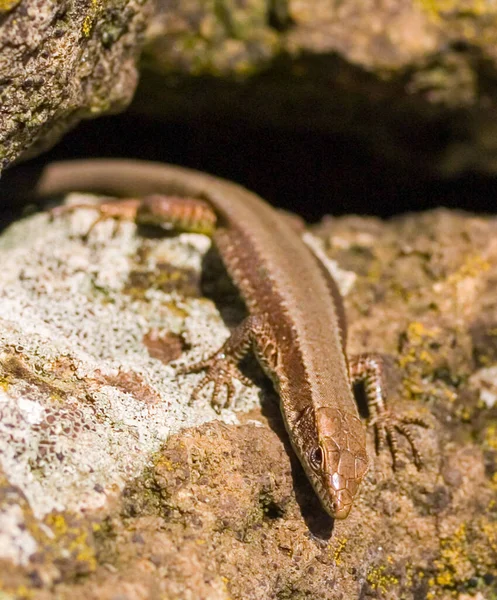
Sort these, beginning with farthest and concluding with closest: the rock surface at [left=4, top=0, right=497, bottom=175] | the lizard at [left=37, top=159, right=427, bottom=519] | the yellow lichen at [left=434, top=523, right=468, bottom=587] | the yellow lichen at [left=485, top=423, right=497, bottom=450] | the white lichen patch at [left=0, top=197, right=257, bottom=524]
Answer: the rock surface at [left=4, top=0, right=497, bottom=175] < the yellow lichen at [left=485, top=423, right=497, bottom=450] < the yellow lichen at [left=434, top=523, right=468, bottom=587] < the lizard at [left=37, top=159, right=427, bottom=519] < the white lichen patch at [left=0, top=197, right=257, bottom=524]

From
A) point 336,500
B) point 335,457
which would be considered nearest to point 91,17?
point 335,457

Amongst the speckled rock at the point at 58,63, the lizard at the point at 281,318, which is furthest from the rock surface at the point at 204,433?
the speckled rock at the point at 58,63

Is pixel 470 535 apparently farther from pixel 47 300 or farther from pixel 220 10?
pixel 220 10

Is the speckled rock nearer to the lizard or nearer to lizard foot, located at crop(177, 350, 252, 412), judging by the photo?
the lizard

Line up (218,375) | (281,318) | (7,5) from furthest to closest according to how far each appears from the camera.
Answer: (281,318) → (218,375) → (7,5)

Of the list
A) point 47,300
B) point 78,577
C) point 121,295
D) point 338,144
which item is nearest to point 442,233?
point 338,144

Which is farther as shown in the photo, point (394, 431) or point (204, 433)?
point (394, 431)

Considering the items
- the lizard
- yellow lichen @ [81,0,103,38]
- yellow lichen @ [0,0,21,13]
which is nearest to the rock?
the lizard

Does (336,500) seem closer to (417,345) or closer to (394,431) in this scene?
(394,431)
